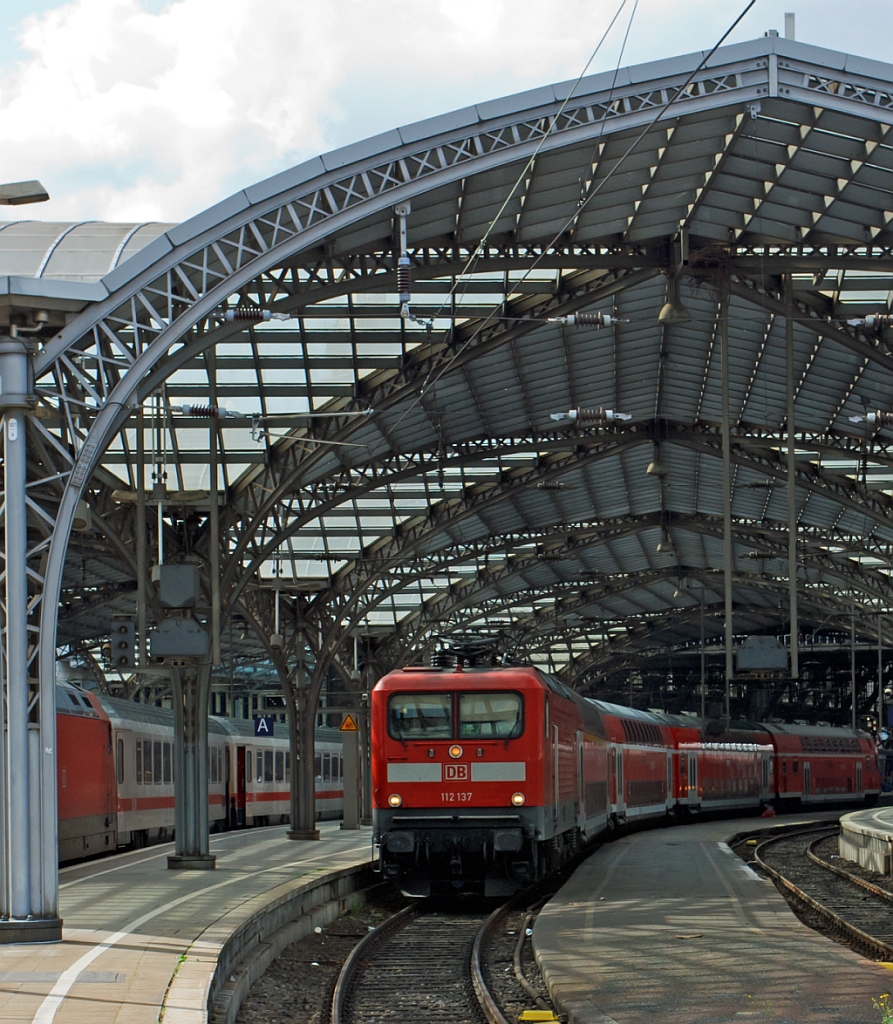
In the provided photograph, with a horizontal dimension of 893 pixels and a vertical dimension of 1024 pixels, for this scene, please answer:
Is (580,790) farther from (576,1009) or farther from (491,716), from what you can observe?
(576,1009)

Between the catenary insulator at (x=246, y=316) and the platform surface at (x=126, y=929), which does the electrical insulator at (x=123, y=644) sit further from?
the catenary insulator at (x=246, y=316)

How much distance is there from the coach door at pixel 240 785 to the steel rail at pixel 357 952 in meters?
22.0

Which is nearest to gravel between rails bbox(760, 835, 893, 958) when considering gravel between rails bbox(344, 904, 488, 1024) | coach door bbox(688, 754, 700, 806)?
gravel between rails bbox(344, 904, 488, 1024)

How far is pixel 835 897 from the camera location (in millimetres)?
23297

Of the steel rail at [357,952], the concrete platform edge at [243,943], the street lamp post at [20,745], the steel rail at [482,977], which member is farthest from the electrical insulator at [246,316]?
the steel rail at [482,977]

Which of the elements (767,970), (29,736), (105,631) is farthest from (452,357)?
(105,631)

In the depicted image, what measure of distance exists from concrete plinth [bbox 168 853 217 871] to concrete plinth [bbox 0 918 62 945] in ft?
33.7

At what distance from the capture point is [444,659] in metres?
21.9

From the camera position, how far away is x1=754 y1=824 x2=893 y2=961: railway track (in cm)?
1744

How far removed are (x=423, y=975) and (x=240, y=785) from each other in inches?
1158

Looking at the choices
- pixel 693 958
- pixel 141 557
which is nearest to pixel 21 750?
pixel 693 958

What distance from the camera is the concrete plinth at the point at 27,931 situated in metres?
14.6

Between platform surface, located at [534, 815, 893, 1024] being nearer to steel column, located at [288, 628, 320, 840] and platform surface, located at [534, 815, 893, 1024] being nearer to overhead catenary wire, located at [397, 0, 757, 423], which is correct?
overhead catenary wire, located at [397, 0, 757, 423]

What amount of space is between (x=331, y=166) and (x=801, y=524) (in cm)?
3754
